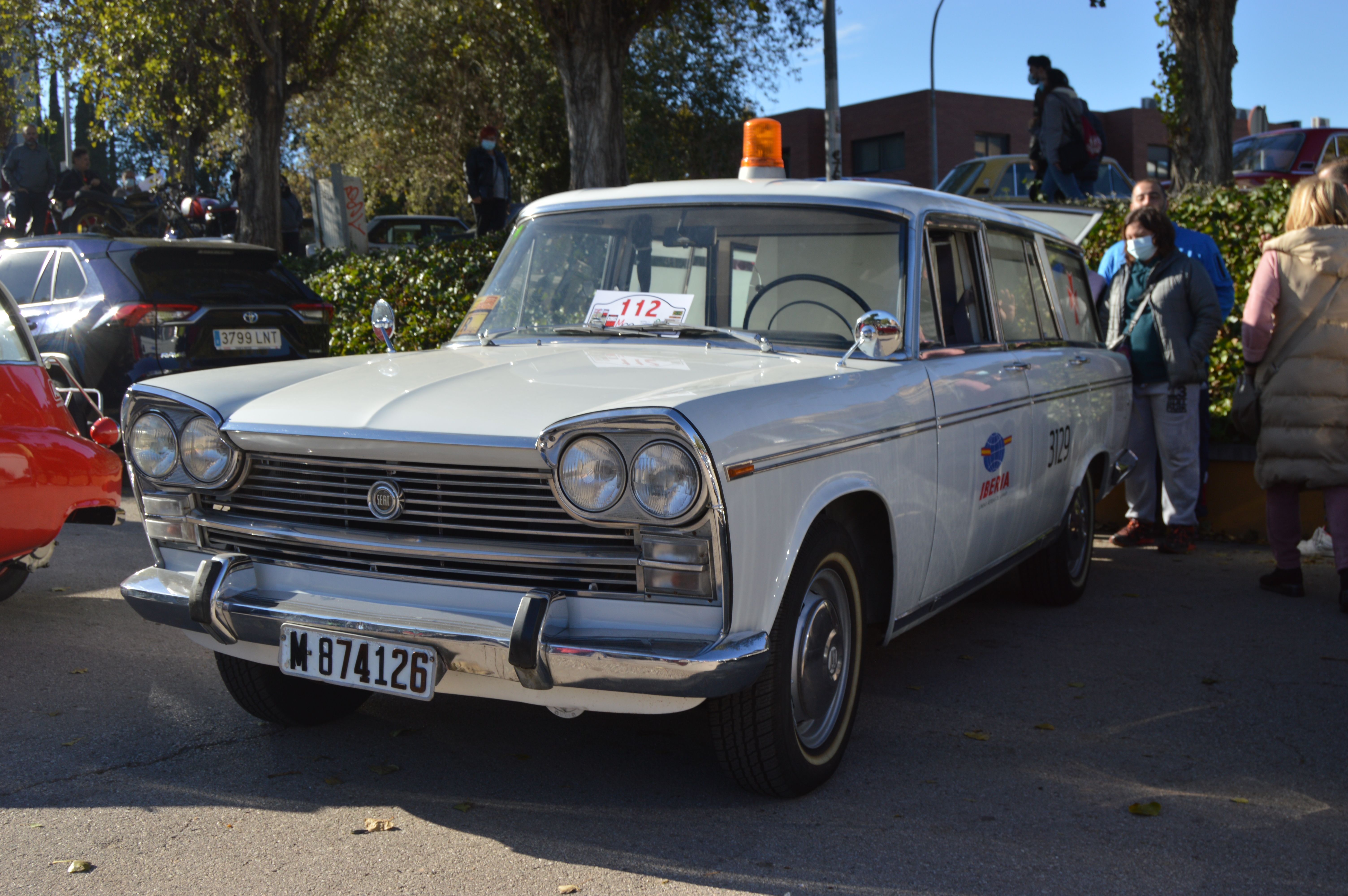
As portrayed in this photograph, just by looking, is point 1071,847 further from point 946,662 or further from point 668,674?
point 946,662

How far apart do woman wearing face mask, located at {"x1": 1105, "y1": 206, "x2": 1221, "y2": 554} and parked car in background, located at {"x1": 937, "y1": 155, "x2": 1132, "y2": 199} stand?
301 inches

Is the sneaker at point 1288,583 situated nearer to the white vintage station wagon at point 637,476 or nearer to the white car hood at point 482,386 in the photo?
the white vintage station wagon at point 637,476

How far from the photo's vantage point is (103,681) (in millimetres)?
4691

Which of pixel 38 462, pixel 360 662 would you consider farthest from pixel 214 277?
pixel 360 662

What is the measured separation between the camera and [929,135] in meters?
44.6

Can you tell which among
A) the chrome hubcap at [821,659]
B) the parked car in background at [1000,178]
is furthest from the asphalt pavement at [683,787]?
the parked car in background at [1000,178]

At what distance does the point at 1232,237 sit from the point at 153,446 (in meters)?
7.12

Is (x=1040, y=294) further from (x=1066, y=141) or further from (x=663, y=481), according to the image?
(x=1066, y=141)

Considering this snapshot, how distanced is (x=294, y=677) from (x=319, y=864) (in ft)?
2.62

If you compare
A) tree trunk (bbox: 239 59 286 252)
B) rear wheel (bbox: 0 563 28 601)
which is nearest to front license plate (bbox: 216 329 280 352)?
rear wheel (bbox: 0 563 28 601)

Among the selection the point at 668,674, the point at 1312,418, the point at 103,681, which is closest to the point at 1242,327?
the point at 1312,418

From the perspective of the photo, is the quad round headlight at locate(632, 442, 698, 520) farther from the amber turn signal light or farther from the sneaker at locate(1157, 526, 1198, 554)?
the sneaker at locate(1157, 526, 1198, 554)

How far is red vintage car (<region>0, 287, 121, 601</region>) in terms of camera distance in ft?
15.9

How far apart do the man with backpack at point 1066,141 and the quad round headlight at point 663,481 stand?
9.36 m
